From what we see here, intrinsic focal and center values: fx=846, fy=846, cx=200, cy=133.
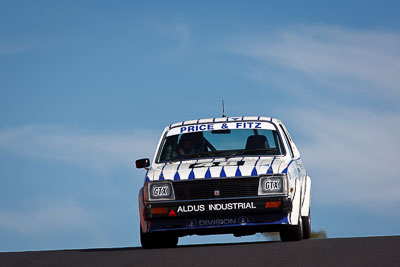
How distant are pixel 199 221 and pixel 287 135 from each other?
293cm

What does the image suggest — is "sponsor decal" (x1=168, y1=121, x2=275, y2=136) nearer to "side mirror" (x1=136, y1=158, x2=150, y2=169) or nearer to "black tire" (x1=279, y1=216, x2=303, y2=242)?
"side mirror" (x1=136, y1=158, x2=150, y2=169)

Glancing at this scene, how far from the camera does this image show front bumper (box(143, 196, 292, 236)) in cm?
1170

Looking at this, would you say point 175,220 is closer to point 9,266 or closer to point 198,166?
point 198,166

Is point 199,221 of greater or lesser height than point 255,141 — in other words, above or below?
below

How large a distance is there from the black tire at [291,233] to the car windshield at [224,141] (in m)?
1.34

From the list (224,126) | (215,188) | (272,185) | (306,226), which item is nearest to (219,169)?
(215,188)

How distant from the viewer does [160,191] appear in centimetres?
1194

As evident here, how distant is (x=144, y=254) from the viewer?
10227 mm

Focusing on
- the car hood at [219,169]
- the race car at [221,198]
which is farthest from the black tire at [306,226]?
the car hood at [219,169]

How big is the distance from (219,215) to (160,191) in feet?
2.97

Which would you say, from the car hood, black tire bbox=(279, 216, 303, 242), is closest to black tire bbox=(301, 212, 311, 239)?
black tire bbox=(279, 216, 303, 242)

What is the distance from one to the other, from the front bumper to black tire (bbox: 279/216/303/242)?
19cm

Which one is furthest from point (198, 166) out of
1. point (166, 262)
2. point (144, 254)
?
point (166, 262)

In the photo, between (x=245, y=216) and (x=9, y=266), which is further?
(x=245, y=216)
